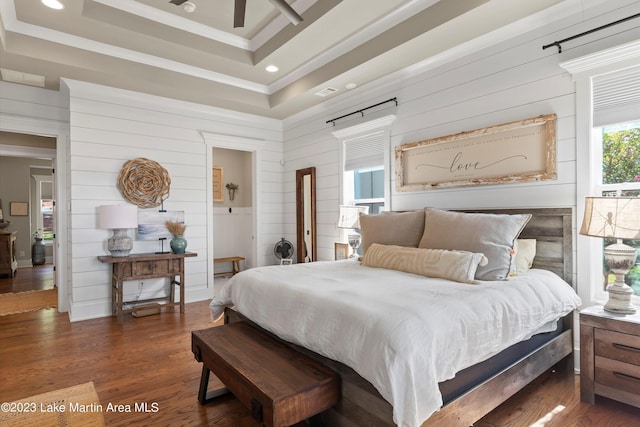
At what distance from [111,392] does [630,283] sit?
3680 mm

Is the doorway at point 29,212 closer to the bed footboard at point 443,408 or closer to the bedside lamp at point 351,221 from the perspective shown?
the bedside lamp at point 351,221

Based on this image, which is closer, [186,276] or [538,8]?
[538,8]

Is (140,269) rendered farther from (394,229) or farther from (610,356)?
(610,356)

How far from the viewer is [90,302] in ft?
13.7

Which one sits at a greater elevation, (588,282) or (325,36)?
(325,36)

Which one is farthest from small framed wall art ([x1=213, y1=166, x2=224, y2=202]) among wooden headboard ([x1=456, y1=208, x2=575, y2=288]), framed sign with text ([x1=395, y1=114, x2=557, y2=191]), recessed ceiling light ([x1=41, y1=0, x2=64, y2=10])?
wooden headboard ([x1=456, y1=208, x2=575, y2=288])

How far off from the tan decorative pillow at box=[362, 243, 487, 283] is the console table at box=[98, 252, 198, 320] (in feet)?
8.53

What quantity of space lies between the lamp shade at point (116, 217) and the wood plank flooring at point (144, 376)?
111 cm

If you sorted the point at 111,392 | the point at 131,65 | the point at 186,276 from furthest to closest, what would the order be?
the point at 186,276 < the point at 131,65 < the point at 111,392

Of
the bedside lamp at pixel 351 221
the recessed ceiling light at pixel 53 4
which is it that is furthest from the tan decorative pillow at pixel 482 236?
the recessed ceiling light at pixel 53 4

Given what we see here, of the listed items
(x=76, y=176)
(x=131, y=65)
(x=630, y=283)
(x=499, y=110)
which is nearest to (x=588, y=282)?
(x=630, y=283)

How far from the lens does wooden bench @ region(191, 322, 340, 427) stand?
151 centimetres

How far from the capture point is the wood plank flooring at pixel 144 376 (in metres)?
2.06

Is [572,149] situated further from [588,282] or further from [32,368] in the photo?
[32,368]
